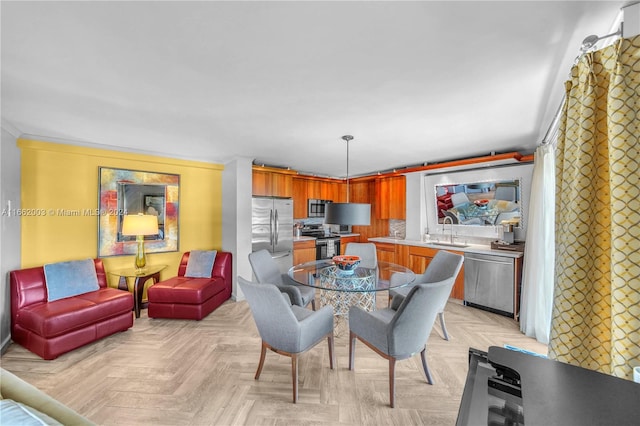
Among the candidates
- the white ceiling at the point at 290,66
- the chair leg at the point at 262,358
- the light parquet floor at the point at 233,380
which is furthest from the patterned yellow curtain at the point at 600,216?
the chair leg at the point at 262,358

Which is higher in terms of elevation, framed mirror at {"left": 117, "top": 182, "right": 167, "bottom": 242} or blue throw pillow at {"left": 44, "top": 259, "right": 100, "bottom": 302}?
framed mirror at {"left": 117, "top": 182, "right": 167, "bottom": 242}

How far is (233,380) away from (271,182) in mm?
3289

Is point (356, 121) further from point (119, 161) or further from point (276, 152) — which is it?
point (119, 161)

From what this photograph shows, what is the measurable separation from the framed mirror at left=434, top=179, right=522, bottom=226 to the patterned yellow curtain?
3.03 m

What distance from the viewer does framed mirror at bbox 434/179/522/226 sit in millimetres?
3984

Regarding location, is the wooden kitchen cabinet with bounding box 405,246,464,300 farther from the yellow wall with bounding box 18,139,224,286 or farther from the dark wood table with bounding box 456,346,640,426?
the yellow wall with bounding box 18,139,224,286

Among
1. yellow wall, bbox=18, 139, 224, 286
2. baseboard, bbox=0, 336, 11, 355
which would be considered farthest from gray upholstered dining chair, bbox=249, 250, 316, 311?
baseboard, bbox=0, 336, 11, 355

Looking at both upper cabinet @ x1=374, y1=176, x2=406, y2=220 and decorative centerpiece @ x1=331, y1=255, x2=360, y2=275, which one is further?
upper cabinet @ x1=374, y1=176, x2=406, y2=220

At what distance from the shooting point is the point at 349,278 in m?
2.84

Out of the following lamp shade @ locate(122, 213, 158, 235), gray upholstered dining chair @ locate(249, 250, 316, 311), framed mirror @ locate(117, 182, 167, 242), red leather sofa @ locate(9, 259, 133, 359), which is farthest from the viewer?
framed mirror @ locate(117, 182, 167, 242)

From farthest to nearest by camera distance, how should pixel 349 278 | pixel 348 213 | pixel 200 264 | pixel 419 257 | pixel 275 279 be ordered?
pixel 419 257 → pixel 200 264 → pixel 275 279 → pixel 349 278 → pixel 348 213

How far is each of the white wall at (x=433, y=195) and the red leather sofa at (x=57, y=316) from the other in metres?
4.89

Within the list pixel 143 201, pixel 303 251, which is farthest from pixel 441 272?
pixel 143 201

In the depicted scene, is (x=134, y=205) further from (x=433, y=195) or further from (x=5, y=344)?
(x=433, y=195)
